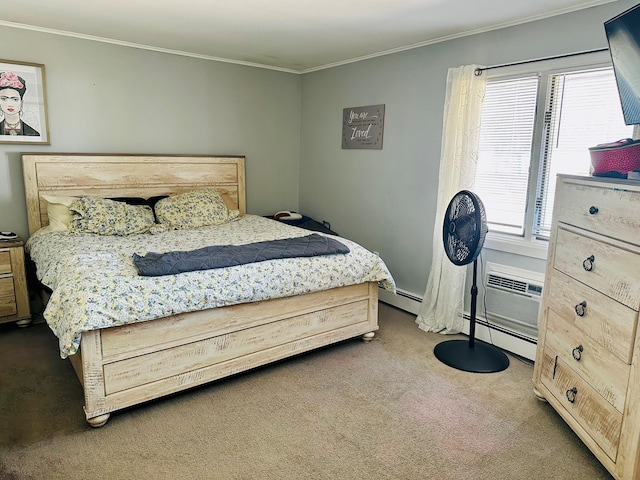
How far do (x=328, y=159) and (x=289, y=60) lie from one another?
3.35ft

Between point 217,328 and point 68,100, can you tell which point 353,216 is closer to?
point 217,328

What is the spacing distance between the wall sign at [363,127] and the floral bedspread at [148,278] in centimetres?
116

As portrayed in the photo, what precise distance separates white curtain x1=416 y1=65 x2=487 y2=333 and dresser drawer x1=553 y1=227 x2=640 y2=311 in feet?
3.57

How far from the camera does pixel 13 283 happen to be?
3354 mm

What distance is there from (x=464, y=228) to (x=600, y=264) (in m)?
1.04

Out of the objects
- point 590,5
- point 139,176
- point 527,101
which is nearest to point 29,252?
point 139,176

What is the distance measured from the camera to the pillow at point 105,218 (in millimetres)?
3439

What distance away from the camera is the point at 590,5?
8.64 feet

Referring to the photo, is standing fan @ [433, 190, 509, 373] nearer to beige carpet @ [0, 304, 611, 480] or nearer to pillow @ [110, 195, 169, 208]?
beige carpet @ [0, 304, 611, 480]

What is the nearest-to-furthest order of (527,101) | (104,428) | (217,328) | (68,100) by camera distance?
(104,428)
(217,328)
(527,101)
(68,100)

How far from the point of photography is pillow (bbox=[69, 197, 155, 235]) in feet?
11.3

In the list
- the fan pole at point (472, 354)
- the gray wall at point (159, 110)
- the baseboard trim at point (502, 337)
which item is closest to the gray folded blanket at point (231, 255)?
the fan pole at point (472, 354)

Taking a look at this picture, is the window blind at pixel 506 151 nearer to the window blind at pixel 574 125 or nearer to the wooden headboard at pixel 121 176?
the window blind at pixel 574 125

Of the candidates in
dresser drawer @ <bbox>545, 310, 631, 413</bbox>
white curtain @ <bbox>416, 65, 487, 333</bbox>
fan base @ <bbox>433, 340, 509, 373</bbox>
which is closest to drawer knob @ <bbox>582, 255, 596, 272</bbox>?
dresser drawer @ <bbox>545, 310, 631, 413</bbox>
